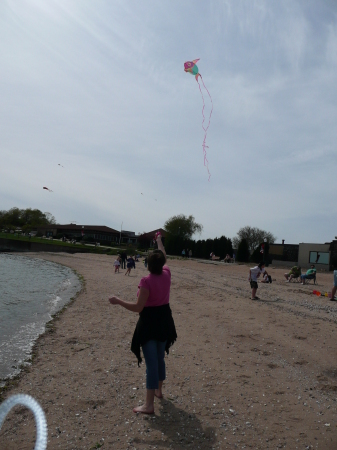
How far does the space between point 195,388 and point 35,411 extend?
198 cm

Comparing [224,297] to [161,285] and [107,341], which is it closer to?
[107,341]

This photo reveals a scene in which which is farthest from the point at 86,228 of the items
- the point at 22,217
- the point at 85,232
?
the point at 22,217

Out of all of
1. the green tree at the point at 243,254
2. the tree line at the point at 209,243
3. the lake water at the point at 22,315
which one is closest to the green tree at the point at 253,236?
the tree line at the point at 209,243

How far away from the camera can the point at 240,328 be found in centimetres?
836

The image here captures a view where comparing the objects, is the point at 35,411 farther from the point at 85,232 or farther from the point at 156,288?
the point at 85,232

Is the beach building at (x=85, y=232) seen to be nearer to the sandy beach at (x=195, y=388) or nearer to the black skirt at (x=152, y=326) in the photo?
the sandy beach at (x=195, y=388)

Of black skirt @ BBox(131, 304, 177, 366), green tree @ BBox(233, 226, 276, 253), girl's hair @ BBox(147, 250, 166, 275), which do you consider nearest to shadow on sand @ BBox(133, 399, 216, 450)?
black skirt @ BBox(131, 304, 177, 366)

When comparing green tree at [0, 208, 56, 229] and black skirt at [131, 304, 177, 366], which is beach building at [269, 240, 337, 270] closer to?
black skirt at [131, 304, 177, 366]

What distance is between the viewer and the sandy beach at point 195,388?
365cm

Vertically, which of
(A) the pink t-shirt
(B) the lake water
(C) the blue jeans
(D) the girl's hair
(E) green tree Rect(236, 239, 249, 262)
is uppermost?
(E) green tree Rect(236, 239, 249, 262)

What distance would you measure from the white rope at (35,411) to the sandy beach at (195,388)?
0.20 feet

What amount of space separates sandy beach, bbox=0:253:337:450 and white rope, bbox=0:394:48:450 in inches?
2.5

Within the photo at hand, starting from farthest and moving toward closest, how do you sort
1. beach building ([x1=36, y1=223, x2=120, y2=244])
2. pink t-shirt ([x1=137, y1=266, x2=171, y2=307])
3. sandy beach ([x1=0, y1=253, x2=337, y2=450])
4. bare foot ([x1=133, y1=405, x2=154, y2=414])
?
beach building ([x1=36, y1=223, x2=120, y2=244])
bare foot ([x1=133, y1=405, x2=154, y2=414])
pink t-shirt ([x1=137, y1=266, x2=171, y2=307])
sandy beach ([x1=0, y1=253, x2=337, y2=450])

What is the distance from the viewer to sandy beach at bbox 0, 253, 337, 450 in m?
3.65
